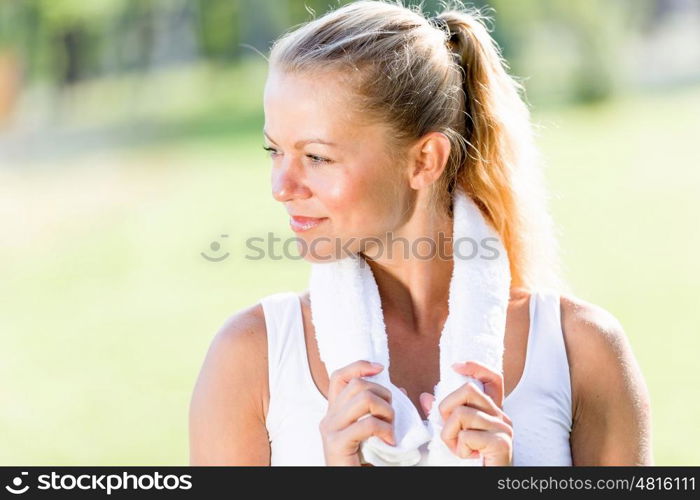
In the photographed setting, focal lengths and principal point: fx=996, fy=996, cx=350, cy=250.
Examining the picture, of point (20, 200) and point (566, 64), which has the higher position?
point (566, 64)

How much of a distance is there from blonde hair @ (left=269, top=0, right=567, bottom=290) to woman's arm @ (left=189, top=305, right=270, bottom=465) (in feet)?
1.51

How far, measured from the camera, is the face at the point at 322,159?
174cm

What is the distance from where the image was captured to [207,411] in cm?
176

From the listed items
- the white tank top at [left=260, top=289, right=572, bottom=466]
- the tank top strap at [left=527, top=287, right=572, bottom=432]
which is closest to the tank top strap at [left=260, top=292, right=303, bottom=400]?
the white tank top at [left=260, top=289, right=572, bottom=466]

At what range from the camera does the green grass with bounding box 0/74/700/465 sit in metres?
5.92

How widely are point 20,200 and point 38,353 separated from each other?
5.89 metres

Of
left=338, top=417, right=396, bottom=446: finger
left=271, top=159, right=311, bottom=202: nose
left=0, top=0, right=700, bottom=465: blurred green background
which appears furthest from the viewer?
left=0, top=0, right=700, bottom=465: blurred green background

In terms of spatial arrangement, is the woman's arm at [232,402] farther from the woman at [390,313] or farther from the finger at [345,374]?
the finger at [345,374]

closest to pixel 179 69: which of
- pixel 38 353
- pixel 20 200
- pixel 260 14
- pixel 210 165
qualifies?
pixel 260 14

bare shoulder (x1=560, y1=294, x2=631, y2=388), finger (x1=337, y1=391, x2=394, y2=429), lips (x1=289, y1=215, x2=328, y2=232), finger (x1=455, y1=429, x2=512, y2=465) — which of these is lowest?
finger (x1=455, y1=429, x2=512, y2=465)

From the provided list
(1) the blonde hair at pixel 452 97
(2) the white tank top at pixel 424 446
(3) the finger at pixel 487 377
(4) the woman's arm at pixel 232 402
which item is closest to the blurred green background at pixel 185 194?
(1) the blonde hair at pixel 452 97

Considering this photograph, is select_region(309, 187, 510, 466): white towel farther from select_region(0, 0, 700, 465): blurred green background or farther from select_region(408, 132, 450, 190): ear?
select_region(0, 0, 700, 465): blurred green background
